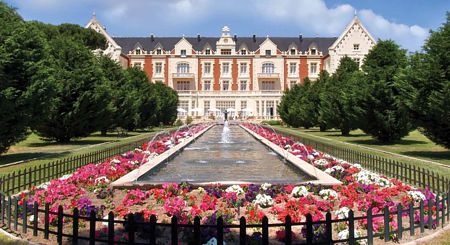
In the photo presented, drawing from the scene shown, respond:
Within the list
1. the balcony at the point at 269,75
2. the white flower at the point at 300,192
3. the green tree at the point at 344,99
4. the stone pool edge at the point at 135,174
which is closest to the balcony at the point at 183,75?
the balcony at the point at 269,75

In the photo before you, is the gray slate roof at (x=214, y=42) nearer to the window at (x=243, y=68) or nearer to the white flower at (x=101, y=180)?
the window at (x=243, y=68)

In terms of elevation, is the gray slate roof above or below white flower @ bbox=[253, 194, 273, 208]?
above

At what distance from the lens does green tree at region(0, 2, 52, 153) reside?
16.6 m

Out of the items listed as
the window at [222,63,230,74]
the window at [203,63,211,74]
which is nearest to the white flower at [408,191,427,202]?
the window at [222,63,230,74]

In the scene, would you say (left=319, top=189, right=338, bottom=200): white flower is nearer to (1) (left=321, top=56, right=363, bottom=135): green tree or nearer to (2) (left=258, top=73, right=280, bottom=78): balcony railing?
(1) (left=321, top=56, right=363, bottom=135): green tree

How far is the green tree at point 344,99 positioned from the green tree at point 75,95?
15.5 metres

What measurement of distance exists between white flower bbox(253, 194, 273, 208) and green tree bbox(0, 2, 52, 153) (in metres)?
11.6

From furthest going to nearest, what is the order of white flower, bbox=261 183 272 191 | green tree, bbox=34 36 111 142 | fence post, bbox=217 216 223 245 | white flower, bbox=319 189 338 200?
green tree, bbox=34 36 111 142 < white flower, bbox=261 183 272 191 < white flower, bbox=319 189 338 200 < fence post, bbox=217 216 223 245

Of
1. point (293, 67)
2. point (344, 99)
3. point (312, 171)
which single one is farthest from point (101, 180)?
point (293, 67)

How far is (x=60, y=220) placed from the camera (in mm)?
6195

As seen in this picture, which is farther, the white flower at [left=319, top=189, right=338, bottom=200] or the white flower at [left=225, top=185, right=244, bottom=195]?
the white flower at [left=225, top=185, right=244, bottom=195]

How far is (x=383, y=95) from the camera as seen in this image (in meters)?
25.7

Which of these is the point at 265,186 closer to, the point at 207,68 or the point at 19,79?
the point at 19,79

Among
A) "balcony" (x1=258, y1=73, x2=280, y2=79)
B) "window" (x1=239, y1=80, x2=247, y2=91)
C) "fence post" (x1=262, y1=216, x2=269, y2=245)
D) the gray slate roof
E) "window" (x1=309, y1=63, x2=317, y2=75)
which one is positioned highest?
the gray slate roof
